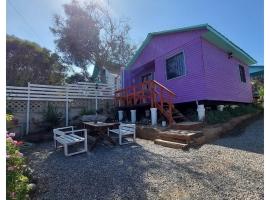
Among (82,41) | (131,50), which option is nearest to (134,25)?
(131,50)

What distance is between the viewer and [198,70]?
29.1ft

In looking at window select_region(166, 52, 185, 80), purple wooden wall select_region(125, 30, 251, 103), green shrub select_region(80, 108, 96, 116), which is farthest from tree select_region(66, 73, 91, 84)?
window select_region(166, 52, 185, 80)

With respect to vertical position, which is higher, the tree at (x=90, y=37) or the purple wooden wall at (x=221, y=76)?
the tree at (x=90, y=37)

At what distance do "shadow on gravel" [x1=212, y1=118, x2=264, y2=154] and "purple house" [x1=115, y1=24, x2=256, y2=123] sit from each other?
2237 millimetres

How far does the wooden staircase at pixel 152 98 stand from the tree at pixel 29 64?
35.1 feet

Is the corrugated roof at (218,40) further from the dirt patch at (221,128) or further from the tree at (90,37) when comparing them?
the tree at (90,37)

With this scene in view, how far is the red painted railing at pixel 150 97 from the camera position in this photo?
8562mm

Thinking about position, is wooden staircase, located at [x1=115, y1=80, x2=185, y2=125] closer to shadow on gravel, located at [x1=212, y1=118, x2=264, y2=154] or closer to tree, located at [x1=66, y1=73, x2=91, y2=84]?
shadow on gravel, located at [x1=212, y1=118, x2=264, y2=154]

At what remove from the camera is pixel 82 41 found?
19.8 meters

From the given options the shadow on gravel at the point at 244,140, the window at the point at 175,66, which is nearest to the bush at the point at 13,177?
the shadow on gravel at the point at 244,140

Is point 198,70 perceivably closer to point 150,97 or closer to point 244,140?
point 150,97

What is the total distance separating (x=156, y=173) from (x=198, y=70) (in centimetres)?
636

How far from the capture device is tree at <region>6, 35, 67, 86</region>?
17.7 m

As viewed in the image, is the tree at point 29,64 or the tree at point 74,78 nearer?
the tree at point 29,64
